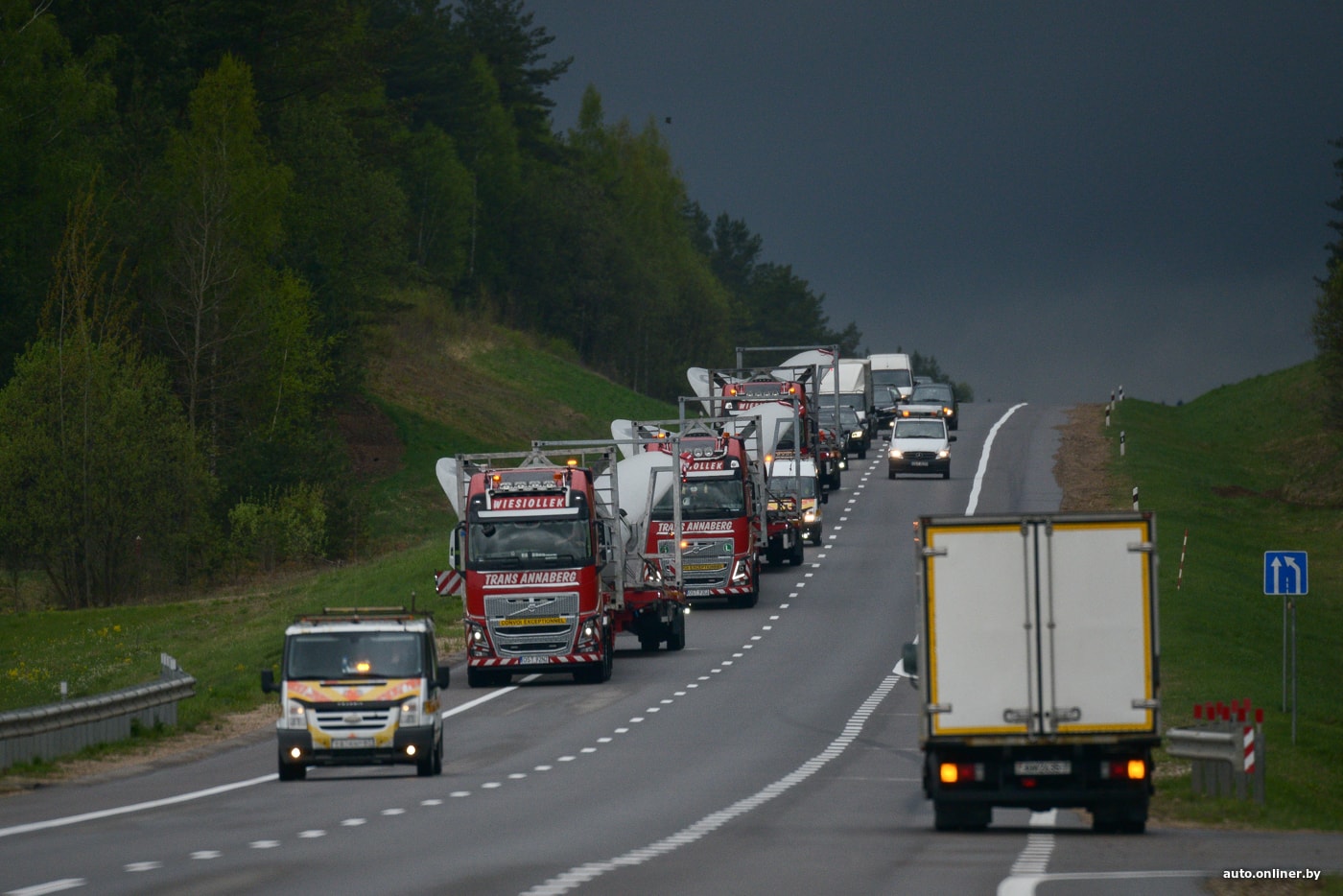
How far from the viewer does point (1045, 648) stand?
15820mm

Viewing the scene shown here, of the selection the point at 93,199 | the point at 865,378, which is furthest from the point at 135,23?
the point at 865,378

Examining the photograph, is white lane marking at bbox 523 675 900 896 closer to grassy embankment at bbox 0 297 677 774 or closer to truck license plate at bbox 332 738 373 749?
truck license plate at bbox 332 738 373 749

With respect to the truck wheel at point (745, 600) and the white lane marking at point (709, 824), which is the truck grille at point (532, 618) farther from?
the truck wheel at point (745, 600)

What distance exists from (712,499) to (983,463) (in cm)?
2966

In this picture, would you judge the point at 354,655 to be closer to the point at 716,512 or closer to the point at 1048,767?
the point at 1048,767

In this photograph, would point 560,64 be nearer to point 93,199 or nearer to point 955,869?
point 93,199

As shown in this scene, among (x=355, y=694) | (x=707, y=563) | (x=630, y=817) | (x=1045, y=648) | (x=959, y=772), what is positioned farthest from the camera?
(x=707, y=563)

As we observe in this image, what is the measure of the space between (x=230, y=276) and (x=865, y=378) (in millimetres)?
26812

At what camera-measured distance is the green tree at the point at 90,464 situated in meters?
51.1

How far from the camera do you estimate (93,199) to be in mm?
57312

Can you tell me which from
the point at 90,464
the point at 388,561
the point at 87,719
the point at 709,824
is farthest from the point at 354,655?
the point at 90,464

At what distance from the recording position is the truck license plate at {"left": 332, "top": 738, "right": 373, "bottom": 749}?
21766 millimetres

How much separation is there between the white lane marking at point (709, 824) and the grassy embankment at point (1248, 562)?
4.05m

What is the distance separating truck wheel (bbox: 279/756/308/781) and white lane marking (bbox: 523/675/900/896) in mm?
5395
